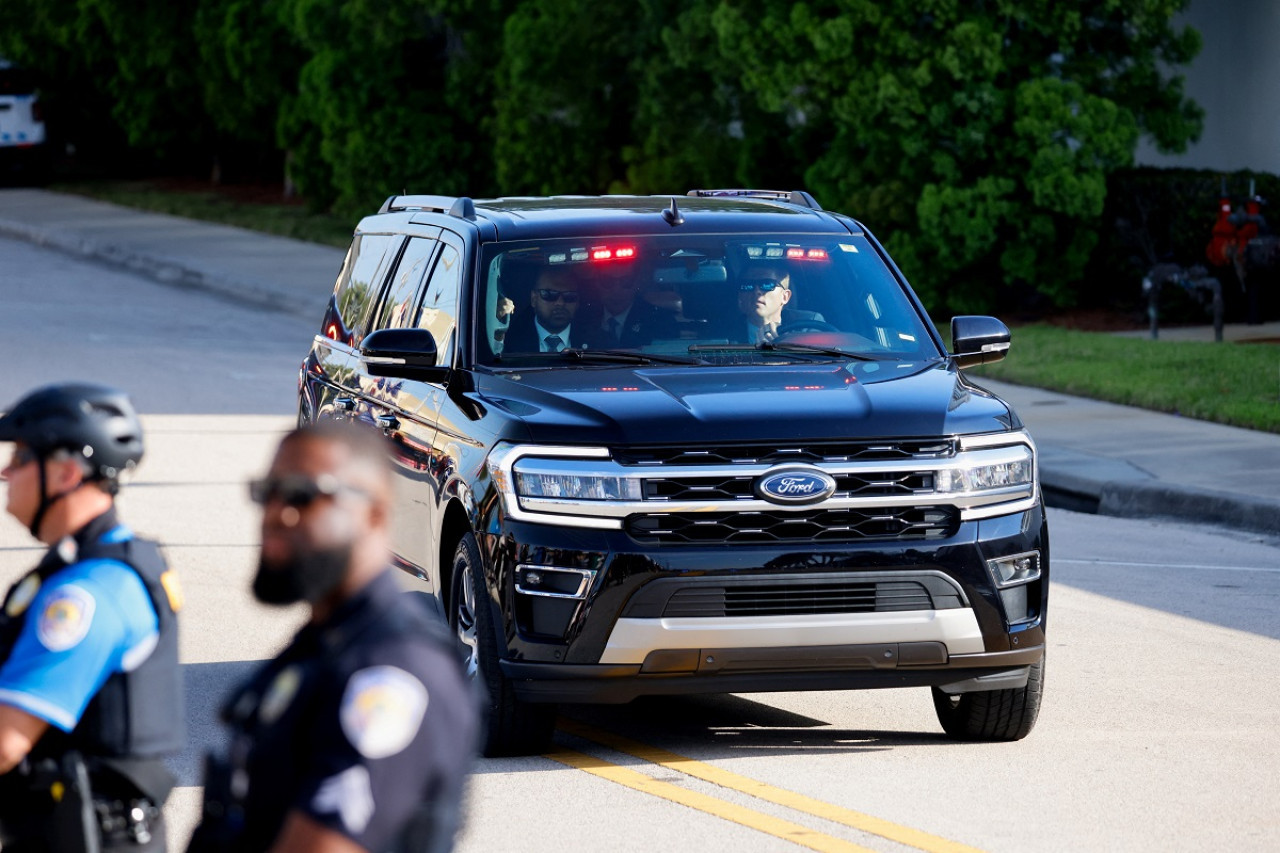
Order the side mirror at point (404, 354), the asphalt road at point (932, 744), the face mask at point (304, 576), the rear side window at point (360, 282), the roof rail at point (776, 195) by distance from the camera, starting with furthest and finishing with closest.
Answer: the rear side window at point (360, 282) → the roof rail at point (776, 195) → the side mirror at point (404, 354) → the asphalt road at point (932, 744) → the face mask at point (304, 576)

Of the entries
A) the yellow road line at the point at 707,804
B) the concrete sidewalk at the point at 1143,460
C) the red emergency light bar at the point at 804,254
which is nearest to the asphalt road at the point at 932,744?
the yellow road line at the point at 707,804

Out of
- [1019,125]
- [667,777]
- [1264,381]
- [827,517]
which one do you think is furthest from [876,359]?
[1019,125]

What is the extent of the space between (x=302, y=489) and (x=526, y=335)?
5125 mm

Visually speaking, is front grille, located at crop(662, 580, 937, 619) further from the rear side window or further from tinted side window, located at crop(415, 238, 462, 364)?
the rear side window

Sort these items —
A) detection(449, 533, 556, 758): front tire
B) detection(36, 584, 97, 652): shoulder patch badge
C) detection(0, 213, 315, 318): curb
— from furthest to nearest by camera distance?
detection(0, 213, 315, 318): curb < detection(449, 533, 556, 758): front tire < detection(36, 584, 97, 652): shoulder patch badge

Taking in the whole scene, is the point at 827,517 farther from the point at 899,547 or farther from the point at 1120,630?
the point at 1120,630

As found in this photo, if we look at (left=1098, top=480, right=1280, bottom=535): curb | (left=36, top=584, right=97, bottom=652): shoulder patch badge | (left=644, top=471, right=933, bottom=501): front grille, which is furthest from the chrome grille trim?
(left=1098, top=480, right=1280, bottom=535): curb

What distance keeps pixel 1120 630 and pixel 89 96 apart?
38077 millimetres

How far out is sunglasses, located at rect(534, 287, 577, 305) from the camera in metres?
8.00

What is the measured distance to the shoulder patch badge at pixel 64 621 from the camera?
338 centimetres

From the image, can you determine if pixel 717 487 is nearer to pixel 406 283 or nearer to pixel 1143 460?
pixel 406 283

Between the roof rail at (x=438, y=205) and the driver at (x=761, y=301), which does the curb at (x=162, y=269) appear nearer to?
the roof rail at (x=438, y=205)

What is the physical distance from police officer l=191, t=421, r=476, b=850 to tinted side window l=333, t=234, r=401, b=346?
6.40m

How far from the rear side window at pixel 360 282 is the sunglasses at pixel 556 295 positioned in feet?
4.57
